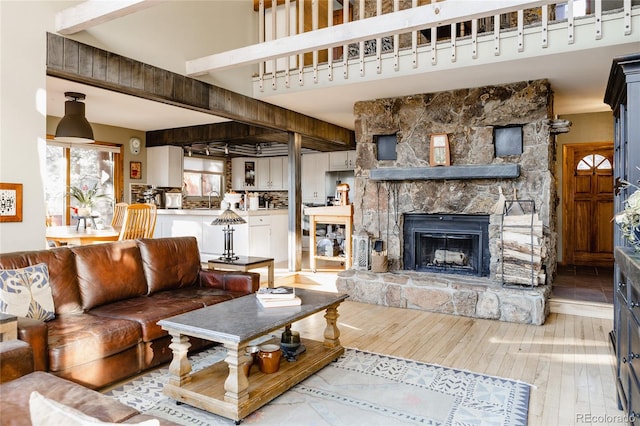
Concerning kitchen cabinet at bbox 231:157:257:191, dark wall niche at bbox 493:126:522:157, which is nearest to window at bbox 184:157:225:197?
kitchen cabinet at bbox 231:157:257:191

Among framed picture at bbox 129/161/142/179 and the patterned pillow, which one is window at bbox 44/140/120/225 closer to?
framed picture at bbox 129/161/142/179

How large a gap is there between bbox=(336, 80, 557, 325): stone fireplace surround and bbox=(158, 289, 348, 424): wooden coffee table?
87.0 inches

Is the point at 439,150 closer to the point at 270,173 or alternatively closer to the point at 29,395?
the point at 29,395

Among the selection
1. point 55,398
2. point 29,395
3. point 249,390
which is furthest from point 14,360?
point 249,390

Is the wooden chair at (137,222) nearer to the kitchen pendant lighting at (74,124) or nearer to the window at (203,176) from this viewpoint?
the kitchen pendant lighting at (74,124)

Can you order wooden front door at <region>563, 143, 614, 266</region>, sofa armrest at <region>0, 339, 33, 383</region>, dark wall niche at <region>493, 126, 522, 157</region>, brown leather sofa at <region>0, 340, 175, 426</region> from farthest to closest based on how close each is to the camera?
wooden front door at <region>563, 143, 614, 266</region> < dark wall niche at <region>493, 126, 522, 157</region> < sofa armrest at <region>0, 339, 33, 383</region> < brown leather sofa at <region>0, 340, 175, 426</region>

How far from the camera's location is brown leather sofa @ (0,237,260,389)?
2.49m

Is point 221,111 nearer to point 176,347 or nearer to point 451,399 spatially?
point 176,347

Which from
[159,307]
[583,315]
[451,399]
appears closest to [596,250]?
[583,315]

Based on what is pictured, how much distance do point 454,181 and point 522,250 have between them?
1074 millimetres

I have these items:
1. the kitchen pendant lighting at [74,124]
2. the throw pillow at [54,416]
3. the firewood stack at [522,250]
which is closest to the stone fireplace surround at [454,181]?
the firewood stack at [522,250]

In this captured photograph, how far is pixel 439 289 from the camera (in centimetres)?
471

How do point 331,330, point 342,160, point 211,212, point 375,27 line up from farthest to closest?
1. point 342,160
2. point 211,212
3. point 375,27
4. point 331,330

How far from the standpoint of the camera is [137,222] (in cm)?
488
